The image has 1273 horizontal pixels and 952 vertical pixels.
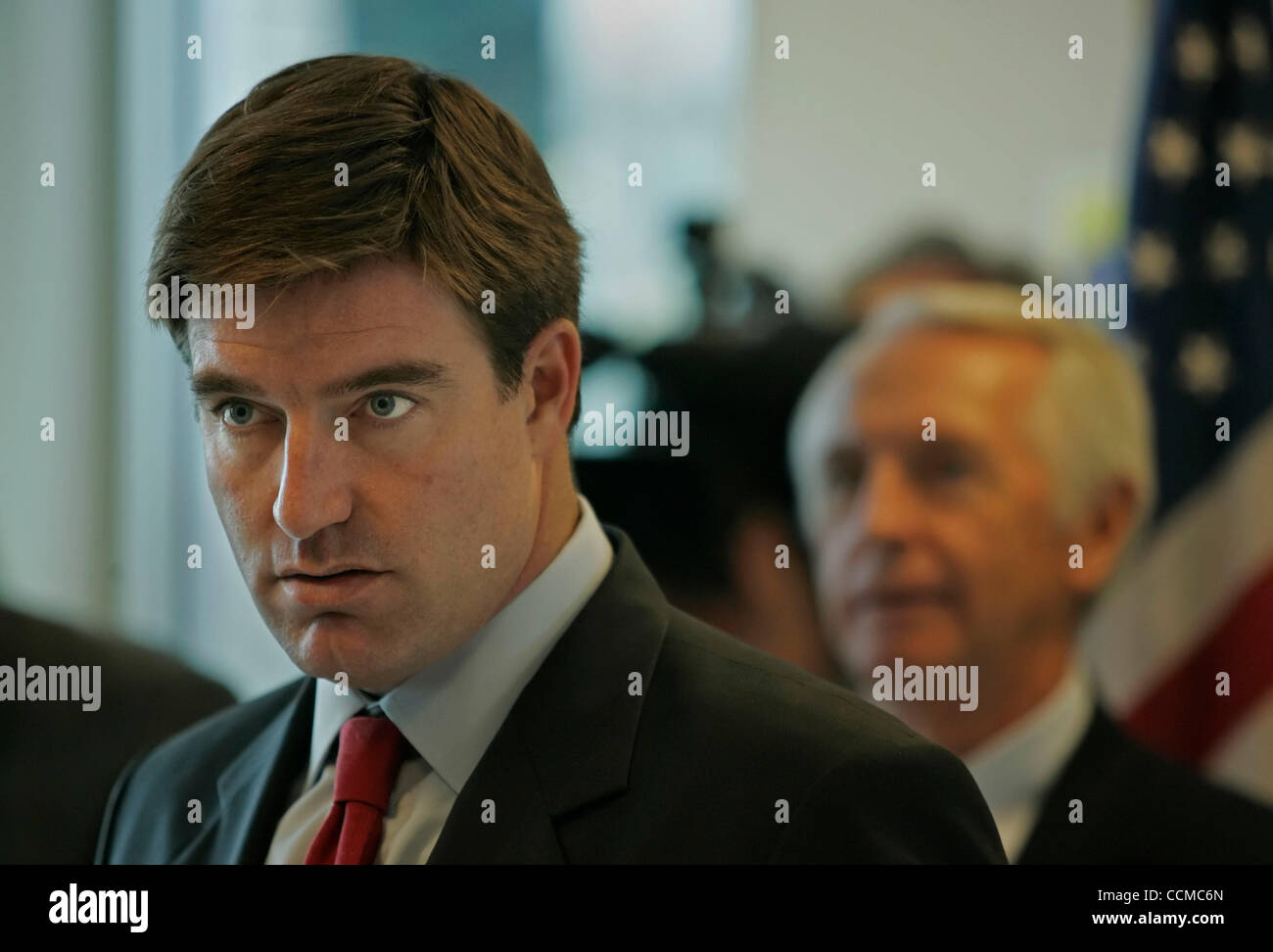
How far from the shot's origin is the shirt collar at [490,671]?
1154 mm

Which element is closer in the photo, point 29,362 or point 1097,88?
point 29,362

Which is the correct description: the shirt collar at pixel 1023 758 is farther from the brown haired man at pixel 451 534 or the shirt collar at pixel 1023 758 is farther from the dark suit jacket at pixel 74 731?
the dark suit jacket at pixel 74 731

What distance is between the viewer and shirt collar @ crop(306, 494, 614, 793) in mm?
1154

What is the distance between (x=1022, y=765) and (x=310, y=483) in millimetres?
1043

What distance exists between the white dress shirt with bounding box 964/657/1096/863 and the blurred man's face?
11 cm

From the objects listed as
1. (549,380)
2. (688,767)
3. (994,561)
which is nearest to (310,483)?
(549,380)

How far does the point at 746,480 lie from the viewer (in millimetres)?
2152

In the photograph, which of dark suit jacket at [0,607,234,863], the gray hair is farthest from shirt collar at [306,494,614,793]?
the gray hair

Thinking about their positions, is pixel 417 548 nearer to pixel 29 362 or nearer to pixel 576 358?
pixel 576 358

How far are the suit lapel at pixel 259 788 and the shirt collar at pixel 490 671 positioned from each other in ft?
0.43

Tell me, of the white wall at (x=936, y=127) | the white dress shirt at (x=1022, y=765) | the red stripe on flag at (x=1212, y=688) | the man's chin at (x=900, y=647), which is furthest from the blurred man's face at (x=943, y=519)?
the red stripe on flag at (x=1212, y=688)

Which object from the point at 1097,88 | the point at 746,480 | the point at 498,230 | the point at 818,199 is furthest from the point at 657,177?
the point at 498,230

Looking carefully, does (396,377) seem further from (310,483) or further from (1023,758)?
(1023,758)
